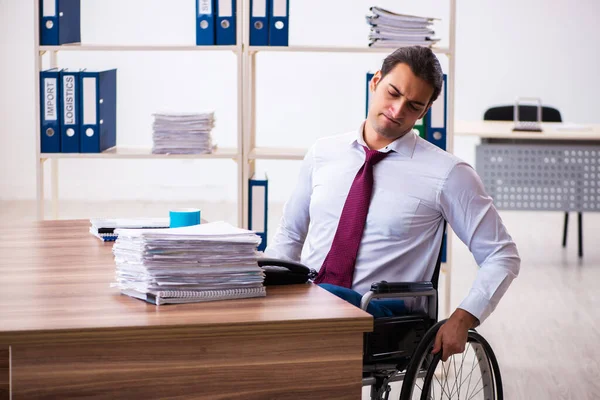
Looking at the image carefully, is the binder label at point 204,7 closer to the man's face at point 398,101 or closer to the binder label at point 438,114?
the binder label at point 438,114

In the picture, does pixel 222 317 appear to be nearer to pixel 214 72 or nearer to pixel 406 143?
pixel 406 143

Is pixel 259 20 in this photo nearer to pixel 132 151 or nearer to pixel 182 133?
pixel 182 133

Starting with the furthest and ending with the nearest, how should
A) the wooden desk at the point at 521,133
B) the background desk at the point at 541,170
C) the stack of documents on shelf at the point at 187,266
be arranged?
the background desk at the point at 541,170
the wooden desk at the point at 521,133
the stack of documents on shelf at the point at 187,266

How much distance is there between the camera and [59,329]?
150cm

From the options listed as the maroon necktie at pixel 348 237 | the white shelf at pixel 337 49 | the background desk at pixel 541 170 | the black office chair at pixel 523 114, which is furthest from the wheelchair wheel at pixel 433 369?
the black office chair at pixel 523 114

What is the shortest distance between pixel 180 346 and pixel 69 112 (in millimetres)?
2312

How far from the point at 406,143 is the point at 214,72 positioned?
537 cm

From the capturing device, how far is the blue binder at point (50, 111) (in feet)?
11.9

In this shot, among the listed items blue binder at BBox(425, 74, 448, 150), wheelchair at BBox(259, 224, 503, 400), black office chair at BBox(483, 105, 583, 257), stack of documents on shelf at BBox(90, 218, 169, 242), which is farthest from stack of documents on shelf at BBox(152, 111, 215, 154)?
black office chair at BBox(483, 105, 583, 257)

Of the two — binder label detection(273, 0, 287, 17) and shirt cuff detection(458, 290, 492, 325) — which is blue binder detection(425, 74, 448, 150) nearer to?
binder label detection(273, 0, 287, 17)

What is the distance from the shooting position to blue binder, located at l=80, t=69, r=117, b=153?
3627mm

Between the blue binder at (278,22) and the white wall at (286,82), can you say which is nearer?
the blue binder at (278,22)

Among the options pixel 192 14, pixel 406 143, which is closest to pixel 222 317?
pixel 406 143

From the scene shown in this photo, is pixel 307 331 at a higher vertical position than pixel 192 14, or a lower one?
lower
